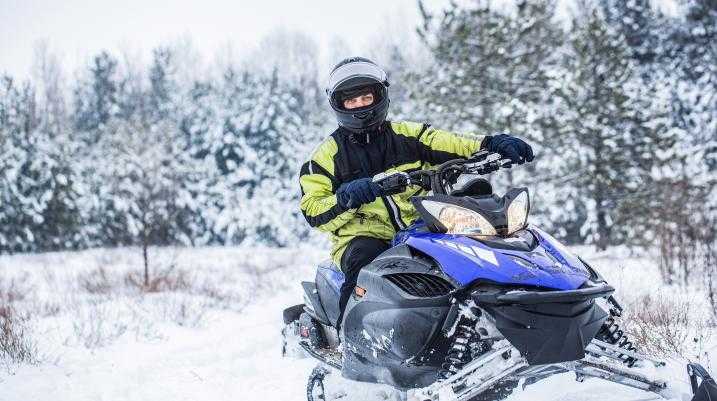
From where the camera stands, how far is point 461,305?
2.52 metres

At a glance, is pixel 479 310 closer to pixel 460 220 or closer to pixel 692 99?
pixel 460 220

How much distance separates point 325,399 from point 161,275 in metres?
6.97

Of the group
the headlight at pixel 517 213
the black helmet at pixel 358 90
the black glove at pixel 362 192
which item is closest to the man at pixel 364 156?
the black helmet at pixel 358 90

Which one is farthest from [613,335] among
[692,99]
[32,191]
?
[32,191]

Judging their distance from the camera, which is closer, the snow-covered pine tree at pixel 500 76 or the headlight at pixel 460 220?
the headlight at pixel 460 220

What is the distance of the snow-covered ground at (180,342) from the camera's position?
4.32 m

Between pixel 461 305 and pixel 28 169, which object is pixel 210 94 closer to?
pixel 28 169

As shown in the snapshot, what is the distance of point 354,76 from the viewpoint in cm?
348

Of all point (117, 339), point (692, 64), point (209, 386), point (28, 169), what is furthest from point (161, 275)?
point (692, 64)

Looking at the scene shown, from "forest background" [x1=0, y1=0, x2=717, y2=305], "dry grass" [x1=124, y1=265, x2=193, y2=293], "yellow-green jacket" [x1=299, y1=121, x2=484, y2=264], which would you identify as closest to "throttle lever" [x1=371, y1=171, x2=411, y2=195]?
"yellow-green jacket" [x1=299, y1=121, x2=484, y2=264]

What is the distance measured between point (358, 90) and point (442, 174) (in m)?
0.87

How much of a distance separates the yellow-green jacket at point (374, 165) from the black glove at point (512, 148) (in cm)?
27

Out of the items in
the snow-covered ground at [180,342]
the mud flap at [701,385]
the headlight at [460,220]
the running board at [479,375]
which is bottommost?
the snow-covered ground at [180,342]

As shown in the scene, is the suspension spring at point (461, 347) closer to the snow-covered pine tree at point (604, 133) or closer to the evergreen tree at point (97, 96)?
the snow-covered pine tree at point (604, 133)
